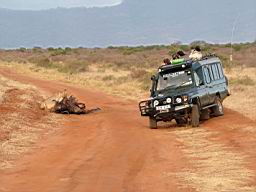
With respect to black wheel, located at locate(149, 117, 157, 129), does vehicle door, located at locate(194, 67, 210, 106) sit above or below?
above

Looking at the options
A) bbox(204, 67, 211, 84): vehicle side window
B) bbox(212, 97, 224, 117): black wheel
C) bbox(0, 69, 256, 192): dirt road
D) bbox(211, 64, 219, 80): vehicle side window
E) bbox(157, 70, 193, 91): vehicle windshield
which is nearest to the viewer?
bbox(0, 69, 256, 192): dirt road

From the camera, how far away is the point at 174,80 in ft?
70.6

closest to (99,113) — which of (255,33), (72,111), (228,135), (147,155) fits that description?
(72,111)

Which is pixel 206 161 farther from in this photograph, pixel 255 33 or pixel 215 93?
pixel 255 33

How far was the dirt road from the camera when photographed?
11555mm

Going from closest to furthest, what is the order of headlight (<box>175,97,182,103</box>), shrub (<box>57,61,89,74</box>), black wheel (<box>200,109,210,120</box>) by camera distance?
headlight (<box>175,97,182,103</box>) < black wheel (<box>200,109,210,120</box>) < shrub (<box>57,61,89,74</box>)

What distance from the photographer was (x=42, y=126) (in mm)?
21078

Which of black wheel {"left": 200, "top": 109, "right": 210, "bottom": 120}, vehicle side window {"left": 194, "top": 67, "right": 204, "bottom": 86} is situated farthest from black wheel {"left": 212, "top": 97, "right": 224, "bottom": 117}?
vehicle side window {"left": 194, "top": 67, "right": 204, "bottom": 86}

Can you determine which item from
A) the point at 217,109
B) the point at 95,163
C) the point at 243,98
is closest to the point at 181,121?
the point at 217,109

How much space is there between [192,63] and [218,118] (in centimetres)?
210

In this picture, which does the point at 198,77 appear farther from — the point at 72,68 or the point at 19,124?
the point at 72,68

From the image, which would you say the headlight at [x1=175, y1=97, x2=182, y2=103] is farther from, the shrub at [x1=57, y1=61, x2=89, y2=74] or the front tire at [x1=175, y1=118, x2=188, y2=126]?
the shrub at [x1=57, y1=61, x2=89, y2=74]

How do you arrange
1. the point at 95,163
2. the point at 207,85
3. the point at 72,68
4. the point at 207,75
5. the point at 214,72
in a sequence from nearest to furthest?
the point at 95,163, the point at 207,85, the point at 207,75, the point at 214,72, the point at 72,68

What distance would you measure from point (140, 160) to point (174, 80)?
24.9ft
